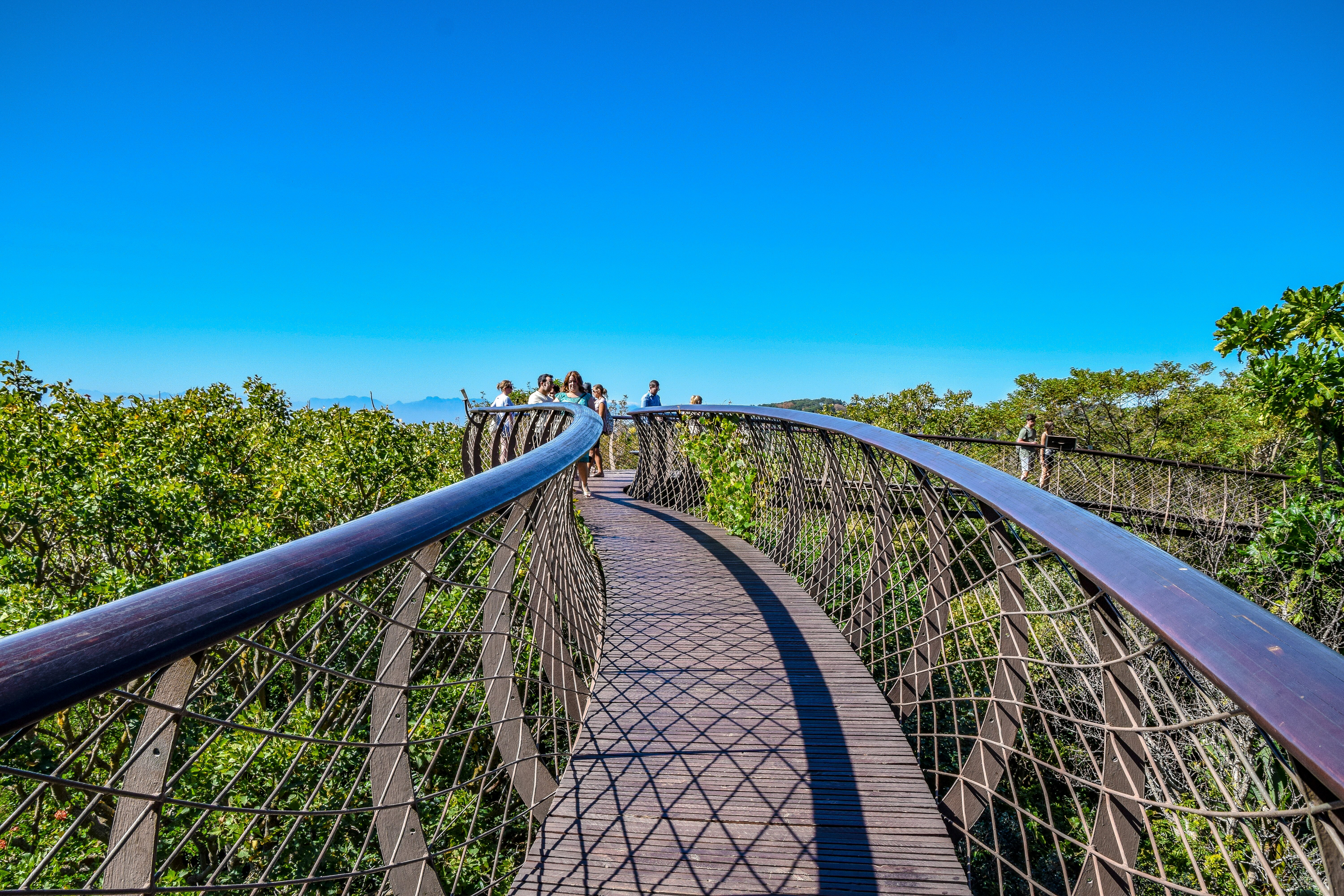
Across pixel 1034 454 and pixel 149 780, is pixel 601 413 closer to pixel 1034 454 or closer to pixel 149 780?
pixel 149 780

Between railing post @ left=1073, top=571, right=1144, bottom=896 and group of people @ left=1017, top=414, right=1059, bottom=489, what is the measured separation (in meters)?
9.57

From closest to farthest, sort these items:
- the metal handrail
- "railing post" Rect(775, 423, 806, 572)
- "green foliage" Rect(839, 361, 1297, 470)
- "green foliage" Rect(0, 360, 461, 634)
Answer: "railing post" Rect(775, 423, 806, 572) → "green foliage" Rect(0, 360, 461, 634) → the metal handrail → "green foliage" Rect(839, 361, 1297, 470)

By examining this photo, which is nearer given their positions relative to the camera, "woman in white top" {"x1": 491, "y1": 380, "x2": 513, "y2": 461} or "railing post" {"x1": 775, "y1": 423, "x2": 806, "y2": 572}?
"railing post" {"x1": 775, "y1": 423, "x2": 806, "y2": 572}

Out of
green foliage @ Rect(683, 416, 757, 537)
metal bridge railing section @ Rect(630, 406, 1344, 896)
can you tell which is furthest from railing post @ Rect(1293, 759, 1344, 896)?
green foliage @ Rect(683, 416, 757, 537)

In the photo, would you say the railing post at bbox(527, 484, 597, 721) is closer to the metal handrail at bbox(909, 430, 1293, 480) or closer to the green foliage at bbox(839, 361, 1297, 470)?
the metal handrail at bbox(909, 430, 1293, 480)

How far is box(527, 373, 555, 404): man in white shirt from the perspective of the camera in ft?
26.0

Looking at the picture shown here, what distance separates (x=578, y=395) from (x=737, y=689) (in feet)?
17.7

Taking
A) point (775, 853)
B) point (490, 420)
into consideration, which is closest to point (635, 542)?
point (490, 420)

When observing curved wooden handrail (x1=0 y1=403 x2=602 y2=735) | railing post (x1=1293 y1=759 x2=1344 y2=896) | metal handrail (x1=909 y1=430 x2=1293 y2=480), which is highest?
metal handrail (x1=909 y1=430 x2=1293 y2=480)

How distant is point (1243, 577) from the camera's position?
1058 cm

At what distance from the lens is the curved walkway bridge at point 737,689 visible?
704mm

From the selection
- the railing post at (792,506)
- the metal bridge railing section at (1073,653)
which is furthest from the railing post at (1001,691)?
the railing post at (792,506)

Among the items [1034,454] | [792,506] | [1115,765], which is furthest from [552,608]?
[1034,454]

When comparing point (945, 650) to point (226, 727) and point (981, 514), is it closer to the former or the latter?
point (981, 514)
